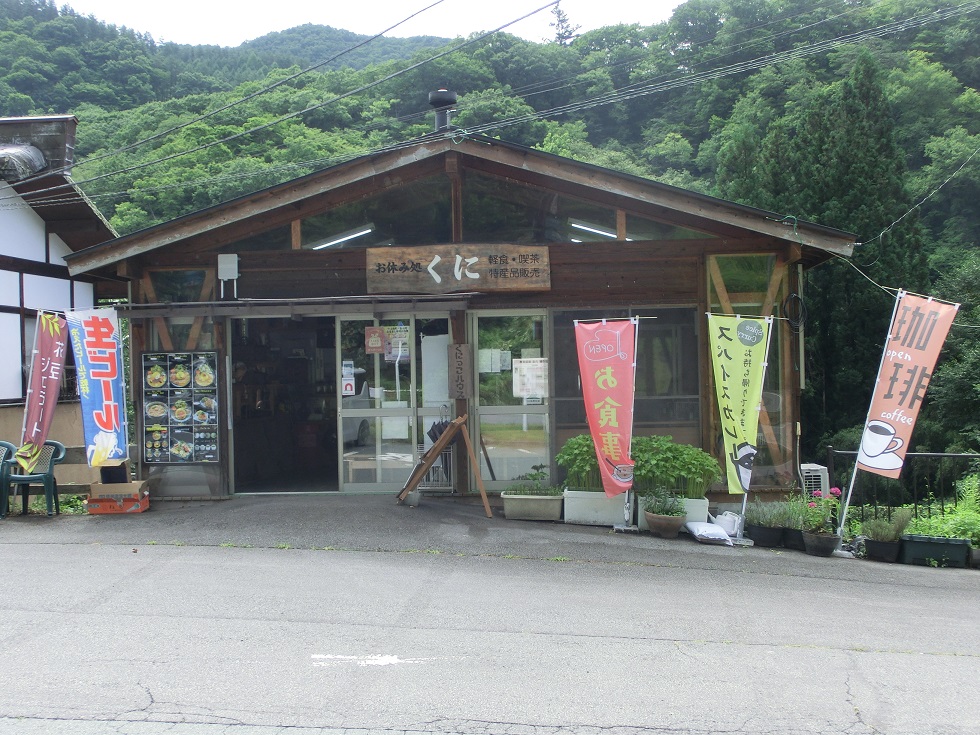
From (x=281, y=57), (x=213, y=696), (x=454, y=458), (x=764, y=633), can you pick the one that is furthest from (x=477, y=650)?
(x=281, y=57)

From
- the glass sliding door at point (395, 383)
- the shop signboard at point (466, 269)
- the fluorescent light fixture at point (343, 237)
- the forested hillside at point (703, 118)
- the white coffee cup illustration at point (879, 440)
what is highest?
the forested hillside at point (703, 118)

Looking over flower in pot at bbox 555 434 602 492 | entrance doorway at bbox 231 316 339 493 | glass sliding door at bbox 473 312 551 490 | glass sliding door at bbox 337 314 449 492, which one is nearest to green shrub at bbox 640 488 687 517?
flower in pot at bbox 555 434 602 492

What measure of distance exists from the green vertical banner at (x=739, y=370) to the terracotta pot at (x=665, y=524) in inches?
32.2

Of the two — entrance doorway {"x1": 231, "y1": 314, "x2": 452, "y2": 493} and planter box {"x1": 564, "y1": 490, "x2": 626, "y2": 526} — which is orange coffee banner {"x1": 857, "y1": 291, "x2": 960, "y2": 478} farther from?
entrance doorway {"x1": 231, "y1": 314, "x2": 452, "y2": 493}

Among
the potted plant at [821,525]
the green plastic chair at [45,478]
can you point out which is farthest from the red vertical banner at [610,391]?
the green plastic chair at [45,478]

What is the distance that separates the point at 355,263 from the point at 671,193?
14.0ft

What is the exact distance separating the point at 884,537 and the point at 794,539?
937 millimetres

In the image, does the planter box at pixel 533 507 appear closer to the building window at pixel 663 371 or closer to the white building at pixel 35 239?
the building window at pixel 663 371

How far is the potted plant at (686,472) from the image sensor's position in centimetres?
930

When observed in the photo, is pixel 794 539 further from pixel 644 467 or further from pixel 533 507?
pixel 533 507

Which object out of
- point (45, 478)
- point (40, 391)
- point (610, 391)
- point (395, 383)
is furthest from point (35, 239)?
point (610, 391)

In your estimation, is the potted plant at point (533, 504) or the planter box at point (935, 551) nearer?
the planter box at point (935, 551)

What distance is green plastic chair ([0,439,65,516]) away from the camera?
32.6ft

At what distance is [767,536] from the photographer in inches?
362
